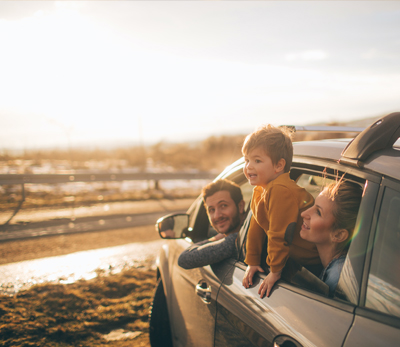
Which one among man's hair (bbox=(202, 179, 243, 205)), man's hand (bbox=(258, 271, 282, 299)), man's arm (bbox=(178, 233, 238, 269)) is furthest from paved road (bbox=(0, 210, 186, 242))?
man's hand (bbox=(258, 271, 282, 299))

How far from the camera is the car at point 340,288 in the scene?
1234 millimetres

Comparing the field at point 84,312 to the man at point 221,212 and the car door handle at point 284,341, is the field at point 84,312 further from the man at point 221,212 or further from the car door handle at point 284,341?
the car door handle at point 284,341

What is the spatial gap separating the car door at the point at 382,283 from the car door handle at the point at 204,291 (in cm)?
105

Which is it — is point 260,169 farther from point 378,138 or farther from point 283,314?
point 283,314

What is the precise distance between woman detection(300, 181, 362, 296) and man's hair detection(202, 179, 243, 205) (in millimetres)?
978

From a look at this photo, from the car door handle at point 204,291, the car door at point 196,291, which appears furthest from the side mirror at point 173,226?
the car door handle at point 204,291

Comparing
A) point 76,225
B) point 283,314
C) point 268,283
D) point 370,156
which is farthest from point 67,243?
point 370,156

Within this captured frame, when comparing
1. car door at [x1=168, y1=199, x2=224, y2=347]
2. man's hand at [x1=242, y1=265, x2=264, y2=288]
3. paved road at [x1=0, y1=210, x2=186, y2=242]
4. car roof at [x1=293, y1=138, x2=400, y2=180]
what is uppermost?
car roof at [x1=293, y1=138, x2=400, y2=180]

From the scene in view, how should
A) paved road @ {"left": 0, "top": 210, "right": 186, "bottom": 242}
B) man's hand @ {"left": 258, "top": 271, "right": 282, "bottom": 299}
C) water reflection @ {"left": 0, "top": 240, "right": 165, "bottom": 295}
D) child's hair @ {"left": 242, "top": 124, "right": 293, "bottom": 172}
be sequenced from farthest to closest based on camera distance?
1. paved road @ {"left": 0, "top": 210, "right": 186, "bottom": 242}
2. water reflection @ {"left": 0, "top": 240, "right": 165, "bottom": 295}
3. child's hair @ {"left": 242, "top": 124, "right": 293, "bottom": 172}
4. man's hand @ {"left": 258, "top": 271, "right": 282, "bottom": 299}

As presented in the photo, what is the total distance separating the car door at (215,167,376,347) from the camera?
130 centimetres

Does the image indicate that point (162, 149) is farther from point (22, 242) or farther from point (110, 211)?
point (22, 242)

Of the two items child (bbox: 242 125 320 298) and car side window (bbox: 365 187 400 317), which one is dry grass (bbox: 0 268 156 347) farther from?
car side window (bbox: 365 187 400 317)

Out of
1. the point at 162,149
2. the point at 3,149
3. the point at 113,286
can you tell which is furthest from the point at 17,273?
the point at 162,149

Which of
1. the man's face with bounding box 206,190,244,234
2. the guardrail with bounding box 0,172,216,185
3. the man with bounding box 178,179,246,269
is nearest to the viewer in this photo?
the man with bounding box 178,179,246,269
